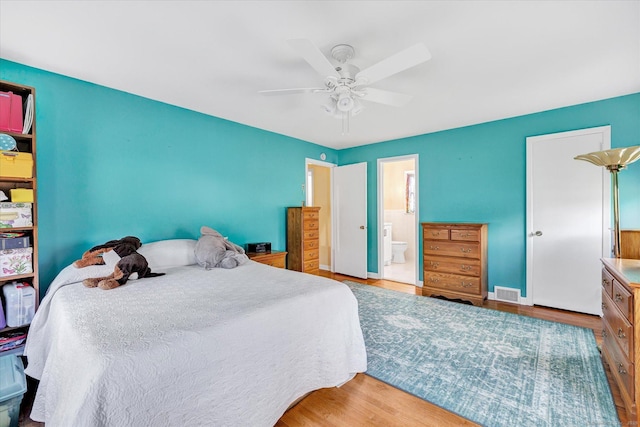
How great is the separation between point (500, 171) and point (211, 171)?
3.89 metres

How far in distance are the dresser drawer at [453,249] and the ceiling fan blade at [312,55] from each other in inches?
113

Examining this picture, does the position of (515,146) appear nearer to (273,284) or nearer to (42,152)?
(273,284)

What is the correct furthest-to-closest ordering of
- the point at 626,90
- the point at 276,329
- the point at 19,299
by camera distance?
the point at 626,90, the point at 19,299, the point at 276,329

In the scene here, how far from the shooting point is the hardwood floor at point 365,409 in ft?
5.31

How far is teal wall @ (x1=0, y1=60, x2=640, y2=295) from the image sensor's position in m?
2.46

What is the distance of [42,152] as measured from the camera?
237cm

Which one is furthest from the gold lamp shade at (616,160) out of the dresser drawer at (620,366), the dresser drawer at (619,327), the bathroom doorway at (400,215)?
the bathroom doorway at (400,215)

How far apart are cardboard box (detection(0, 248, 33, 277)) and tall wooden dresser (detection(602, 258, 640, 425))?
12.7ft

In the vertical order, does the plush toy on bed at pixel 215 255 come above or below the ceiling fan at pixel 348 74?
below

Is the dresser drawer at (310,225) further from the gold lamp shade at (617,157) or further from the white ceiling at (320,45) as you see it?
the gold lamp shade at (617,157)

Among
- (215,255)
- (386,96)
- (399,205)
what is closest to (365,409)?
(215,255)

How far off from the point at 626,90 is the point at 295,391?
4.27 meters

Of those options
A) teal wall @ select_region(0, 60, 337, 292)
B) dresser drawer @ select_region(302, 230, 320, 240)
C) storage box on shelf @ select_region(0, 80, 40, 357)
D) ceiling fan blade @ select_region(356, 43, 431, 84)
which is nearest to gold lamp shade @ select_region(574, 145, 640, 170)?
ceiling fan blade @ select_region(356, 43, 431, 84)

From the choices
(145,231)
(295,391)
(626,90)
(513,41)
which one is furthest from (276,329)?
(626,90)
